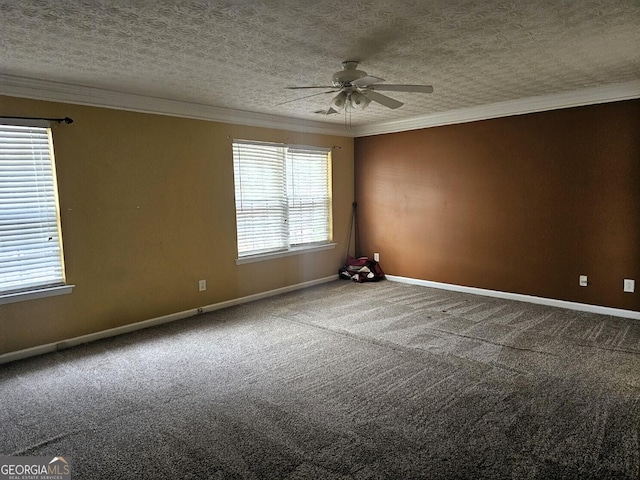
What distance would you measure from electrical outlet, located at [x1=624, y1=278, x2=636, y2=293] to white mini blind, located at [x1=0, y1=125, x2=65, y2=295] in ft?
17.8

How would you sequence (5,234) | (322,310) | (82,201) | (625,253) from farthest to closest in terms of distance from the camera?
(322,310), (625,253), (82,201), (5,234)

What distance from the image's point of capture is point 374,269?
6.31m

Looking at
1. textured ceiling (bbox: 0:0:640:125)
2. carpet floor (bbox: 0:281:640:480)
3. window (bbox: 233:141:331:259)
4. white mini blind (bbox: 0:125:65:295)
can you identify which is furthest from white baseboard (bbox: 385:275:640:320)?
white mini blind (bbox: 0:125:65:295)

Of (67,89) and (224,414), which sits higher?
(67,89)

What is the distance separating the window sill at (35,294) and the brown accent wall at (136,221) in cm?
5

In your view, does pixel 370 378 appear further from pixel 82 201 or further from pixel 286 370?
pixel 82 201

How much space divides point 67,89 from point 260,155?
2201mm

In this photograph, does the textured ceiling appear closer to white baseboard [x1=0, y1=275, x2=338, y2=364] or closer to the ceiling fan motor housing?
the ceiling fan motor housing

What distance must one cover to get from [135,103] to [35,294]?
6.44 feet

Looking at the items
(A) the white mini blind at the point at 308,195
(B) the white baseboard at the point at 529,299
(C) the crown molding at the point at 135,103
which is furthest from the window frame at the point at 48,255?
(B) the white baseboard at the point at 529,299

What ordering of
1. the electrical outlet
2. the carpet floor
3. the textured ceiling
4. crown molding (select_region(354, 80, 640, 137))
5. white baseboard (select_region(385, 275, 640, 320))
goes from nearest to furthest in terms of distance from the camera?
1. the carpet floor
2. the textured ceiling
3. crown molding (select_region(354, 80, 640, 137))
4. the electrical outlet
5. white baseboard (select_region(385, 275, 640, 320))

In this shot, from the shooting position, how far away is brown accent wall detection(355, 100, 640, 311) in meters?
4.28

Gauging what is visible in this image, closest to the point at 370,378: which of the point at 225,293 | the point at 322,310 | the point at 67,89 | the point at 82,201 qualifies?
the point at 322,310

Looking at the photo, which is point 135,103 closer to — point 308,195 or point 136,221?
point 136,221
